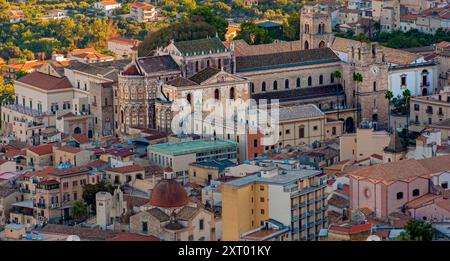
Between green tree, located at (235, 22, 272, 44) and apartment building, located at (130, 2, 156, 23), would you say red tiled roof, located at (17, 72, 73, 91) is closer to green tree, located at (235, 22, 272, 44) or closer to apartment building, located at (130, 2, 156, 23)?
green tree, located at (235, 22, 272, 44)

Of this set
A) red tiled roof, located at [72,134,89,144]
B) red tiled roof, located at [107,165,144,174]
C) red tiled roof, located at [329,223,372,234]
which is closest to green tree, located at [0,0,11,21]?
red tiled roof, located at [72,134,89,144]

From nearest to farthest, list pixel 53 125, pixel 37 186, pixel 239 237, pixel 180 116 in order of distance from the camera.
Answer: pixel 239 237 → pixel 37 186 → pixel 180 116 → pixel 53 125

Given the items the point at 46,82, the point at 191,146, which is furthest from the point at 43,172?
the point at 46,82

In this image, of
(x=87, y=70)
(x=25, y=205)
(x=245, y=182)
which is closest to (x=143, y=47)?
(x=87, y=70)

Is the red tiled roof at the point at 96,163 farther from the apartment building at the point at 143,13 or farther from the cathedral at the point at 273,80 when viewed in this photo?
the apartment building at the point at 143,13

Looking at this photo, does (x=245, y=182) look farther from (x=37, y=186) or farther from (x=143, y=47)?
(x=143, y=47)

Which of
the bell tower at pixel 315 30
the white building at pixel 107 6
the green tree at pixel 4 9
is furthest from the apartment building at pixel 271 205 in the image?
the white building at pixel 107 6
